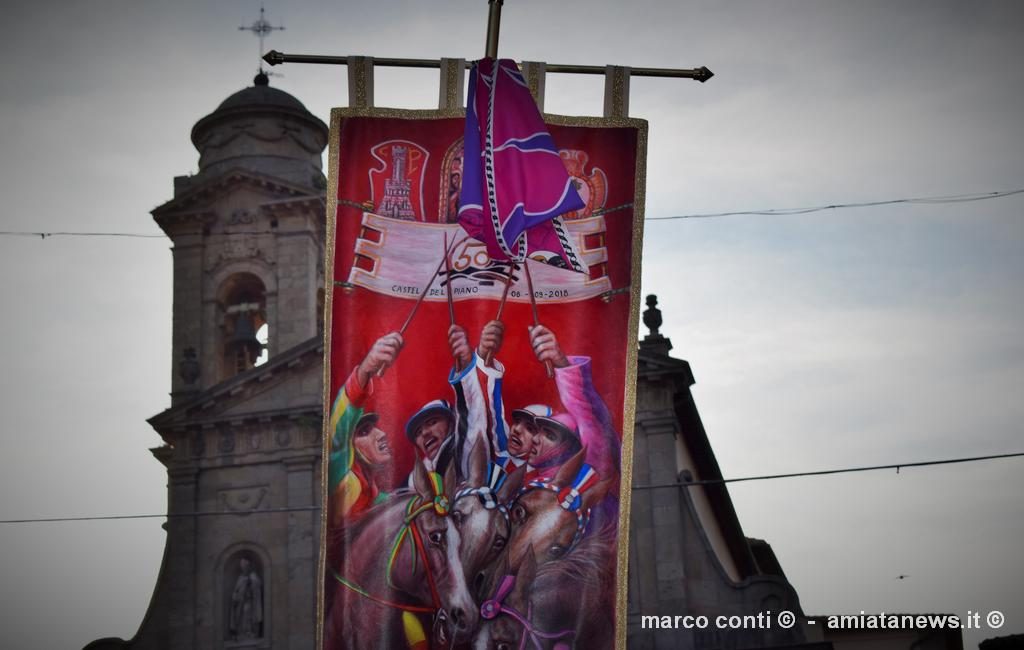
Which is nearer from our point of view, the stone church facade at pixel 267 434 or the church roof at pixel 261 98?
the stone church facade at pixel 267 434

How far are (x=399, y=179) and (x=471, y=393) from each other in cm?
217

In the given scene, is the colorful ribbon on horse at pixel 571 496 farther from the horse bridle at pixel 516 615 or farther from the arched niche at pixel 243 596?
the arched niche at pixel 243 596

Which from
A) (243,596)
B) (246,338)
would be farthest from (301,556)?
(246,338)

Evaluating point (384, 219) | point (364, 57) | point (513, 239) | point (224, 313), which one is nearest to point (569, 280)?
point (513, 239)

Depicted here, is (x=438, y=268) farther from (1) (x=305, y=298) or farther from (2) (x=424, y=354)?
(1) (x=305, y=298)

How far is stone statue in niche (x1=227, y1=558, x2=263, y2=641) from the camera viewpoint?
31.5 metres

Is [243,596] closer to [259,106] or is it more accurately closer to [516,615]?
[259,106]

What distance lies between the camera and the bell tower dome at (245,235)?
34219 millimetres

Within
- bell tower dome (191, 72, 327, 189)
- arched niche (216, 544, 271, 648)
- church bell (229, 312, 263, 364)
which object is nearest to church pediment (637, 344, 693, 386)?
bell tower dome (191, 72, 327, 189)

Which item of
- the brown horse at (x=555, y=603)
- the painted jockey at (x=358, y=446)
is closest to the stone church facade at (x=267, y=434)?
the painted jockey at (x=358, y=446)

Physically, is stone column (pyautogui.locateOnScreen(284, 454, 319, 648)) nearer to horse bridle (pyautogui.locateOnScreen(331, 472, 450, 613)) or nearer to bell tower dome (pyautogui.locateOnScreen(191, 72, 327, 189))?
bell tower dome (pyautogui.locateOnScreen(191, 72, 327, 189))

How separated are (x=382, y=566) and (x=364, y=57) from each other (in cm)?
478

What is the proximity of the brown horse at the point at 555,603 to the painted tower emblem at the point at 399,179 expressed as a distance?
3.40 meters

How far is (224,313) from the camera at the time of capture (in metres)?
35.1
